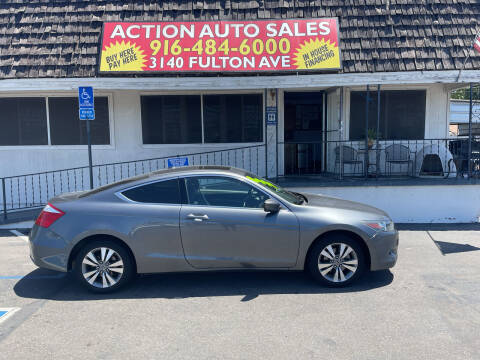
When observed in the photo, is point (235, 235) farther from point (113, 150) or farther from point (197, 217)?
point (113, 150)

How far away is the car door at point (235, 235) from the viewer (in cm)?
489

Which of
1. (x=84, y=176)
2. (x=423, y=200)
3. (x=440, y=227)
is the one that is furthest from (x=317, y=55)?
(x=84, y=176)

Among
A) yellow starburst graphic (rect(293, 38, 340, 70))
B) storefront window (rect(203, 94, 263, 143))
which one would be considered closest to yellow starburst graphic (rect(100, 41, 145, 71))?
storefront window (rect(203, 94, 263, 143))

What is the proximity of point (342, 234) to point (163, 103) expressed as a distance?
6516 mm

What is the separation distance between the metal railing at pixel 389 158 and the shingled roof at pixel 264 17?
1848mm

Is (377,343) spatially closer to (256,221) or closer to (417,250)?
(256,221)

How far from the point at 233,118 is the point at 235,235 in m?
5.72

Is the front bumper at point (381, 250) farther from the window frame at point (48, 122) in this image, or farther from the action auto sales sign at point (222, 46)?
the window frame at point (48, 122)

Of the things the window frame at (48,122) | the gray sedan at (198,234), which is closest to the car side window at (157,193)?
the gray sedan at (198,234)

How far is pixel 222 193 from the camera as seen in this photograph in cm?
506

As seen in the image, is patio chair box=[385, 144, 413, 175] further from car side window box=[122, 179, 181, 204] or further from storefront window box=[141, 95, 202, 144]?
car side window box=[122, 179, 181, 204]

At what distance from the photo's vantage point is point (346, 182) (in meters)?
8.59

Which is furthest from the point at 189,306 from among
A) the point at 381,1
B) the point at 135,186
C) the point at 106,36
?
the point at 381,1

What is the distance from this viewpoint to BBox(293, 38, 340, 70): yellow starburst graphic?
852cm
